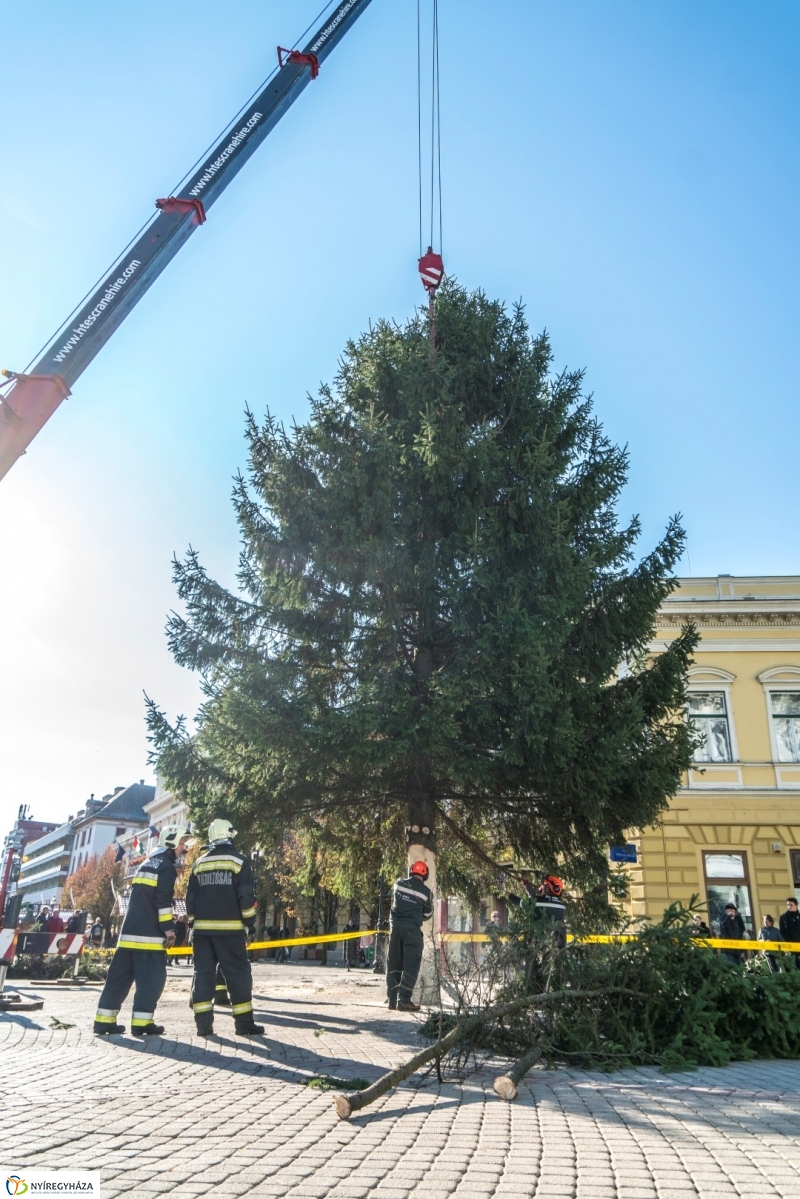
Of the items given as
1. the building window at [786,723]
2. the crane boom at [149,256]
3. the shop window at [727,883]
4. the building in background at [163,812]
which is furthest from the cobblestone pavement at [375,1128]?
the building in background at [163,812]

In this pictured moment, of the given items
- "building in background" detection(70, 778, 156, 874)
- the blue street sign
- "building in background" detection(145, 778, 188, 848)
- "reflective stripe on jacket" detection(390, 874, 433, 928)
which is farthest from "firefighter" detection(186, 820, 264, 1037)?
"building in background" detection(70, 778, 156, 874)

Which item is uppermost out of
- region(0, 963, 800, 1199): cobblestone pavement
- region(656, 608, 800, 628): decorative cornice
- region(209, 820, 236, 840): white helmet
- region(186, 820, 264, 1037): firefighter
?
region(656, 608, 800, 628): decorative cornice

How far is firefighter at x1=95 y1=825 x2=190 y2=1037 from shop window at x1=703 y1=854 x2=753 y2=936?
1741 cm

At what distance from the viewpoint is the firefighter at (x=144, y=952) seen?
7.90 metres

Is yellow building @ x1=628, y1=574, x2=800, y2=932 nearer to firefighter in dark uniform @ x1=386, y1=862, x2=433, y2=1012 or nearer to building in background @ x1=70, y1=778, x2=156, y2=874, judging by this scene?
firefighter in dark uniform @ x1=386, y1=862, x2=433, y2=1012

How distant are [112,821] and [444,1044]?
10279 centimetres

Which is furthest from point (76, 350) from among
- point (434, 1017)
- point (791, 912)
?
point (791, 912)

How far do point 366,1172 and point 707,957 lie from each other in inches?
197

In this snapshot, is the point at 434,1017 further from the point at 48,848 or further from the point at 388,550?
the point at 48,848

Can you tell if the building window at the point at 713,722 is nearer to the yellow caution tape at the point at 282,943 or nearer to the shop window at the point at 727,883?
the shop window at the point at 727,883

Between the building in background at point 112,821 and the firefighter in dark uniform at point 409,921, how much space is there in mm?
91075

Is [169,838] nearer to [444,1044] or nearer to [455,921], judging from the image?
[444,1044]

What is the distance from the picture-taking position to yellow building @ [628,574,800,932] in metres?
22.3

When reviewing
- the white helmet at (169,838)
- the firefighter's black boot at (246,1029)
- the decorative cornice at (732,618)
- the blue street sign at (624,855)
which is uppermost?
the decorative cornice at (732,618)
